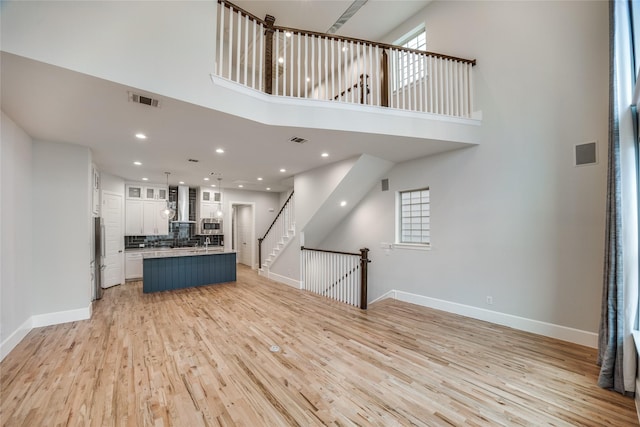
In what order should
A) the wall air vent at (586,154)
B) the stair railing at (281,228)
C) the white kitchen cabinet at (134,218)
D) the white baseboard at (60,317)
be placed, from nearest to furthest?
the wall air vent at (586,154) < the white baseboard at (60,317) < the stair railing at (281,228) < the white kitchen cabinet at (134,218)

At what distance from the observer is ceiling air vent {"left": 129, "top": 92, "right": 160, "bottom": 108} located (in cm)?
276

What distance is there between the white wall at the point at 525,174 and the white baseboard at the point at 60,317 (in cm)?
581

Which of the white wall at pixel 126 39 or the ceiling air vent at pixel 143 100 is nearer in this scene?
the white wall at pixel 126 39

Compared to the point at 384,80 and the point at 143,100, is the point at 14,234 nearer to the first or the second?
the point at 143,100

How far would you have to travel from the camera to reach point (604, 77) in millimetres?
3232

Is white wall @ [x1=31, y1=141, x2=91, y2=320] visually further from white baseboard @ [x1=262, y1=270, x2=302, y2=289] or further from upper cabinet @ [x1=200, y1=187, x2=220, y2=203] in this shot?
upper cabinet @ [x1=200, y1=187, x2=220, y2=203]

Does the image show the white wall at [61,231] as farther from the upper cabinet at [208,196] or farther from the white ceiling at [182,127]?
the upper cabinet at [208,196]

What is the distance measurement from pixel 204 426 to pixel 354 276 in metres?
3.55

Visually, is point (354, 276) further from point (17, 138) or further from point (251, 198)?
point (251, 198)

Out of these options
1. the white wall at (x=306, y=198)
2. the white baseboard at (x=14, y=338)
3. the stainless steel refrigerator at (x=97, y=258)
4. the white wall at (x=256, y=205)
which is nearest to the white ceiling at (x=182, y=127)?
the white wall at (x=306, y=198)

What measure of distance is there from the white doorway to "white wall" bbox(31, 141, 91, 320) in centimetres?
540

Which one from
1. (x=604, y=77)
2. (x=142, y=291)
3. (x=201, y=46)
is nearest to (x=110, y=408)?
(x=201, y=46)

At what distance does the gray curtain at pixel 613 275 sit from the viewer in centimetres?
245

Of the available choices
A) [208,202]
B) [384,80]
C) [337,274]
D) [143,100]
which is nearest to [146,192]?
[208,202]
